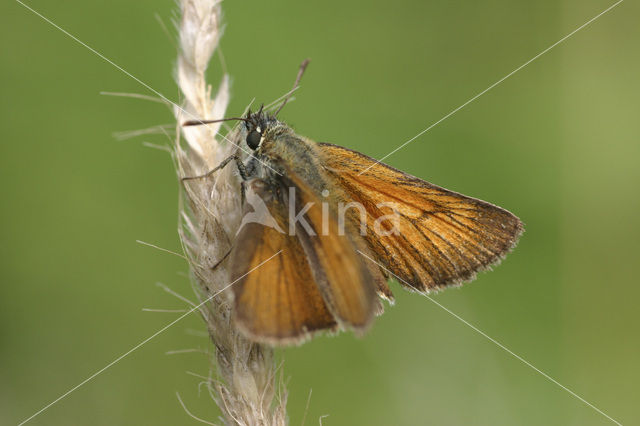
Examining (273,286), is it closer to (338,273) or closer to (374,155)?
(338,273)

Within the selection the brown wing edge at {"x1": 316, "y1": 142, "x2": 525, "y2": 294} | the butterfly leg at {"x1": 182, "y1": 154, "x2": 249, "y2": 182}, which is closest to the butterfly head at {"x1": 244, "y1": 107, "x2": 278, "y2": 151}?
the butterfly leg at {"x1": 182, "y1": 154, "x2": 249, "y2": 182}

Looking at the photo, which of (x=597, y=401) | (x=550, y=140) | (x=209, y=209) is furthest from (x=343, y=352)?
(x=550, y=140)

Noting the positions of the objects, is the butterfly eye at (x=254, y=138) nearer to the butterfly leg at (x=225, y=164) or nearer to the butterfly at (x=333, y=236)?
the butterfly at (x=333, y=236)

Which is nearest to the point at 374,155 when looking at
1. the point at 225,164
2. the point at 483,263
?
the point at 483,263

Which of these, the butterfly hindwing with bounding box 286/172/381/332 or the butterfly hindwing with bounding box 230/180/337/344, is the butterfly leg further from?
the butterfly hindwing with bounding box 286/172/381/332

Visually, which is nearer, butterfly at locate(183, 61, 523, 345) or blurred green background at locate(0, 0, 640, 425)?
butterfly at locate(183, 61, 523, 345)

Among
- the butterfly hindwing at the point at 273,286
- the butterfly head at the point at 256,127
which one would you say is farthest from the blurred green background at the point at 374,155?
the butterfly hindwing at the point at 273,286
